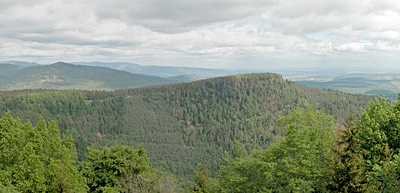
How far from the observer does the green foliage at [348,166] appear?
81.5ft

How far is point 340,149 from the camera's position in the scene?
27719 mm

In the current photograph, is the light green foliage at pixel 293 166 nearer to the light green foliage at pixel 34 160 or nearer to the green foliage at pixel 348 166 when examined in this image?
the green foliage at pixel 348 166

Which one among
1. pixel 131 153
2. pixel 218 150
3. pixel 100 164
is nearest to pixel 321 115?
pixel 131 153

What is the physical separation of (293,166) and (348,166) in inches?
208

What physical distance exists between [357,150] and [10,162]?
122 ft

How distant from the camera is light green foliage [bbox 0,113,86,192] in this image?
31.5 meters

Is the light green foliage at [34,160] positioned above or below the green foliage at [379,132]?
below

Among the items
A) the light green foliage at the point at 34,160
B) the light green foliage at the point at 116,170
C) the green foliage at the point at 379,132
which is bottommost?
the light green foliage at the point at 116,170

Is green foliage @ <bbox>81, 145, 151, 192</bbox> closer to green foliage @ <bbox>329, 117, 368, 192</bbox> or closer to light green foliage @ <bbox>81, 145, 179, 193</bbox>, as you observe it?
light green foliage @ <bbox>81, 145, 179, 193</bbox>

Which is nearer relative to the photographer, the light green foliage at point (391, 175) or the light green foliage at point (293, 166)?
the light green foliage at point (391, 175)

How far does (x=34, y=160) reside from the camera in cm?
3262

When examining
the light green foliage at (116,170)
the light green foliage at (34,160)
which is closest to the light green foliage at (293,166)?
the light green foliage at (116,170)

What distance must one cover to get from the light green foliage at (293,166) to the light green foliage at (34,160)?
63.9 feet

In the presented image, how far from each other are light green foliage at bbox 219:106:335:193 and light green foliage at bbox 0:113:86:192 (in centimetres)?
1947
